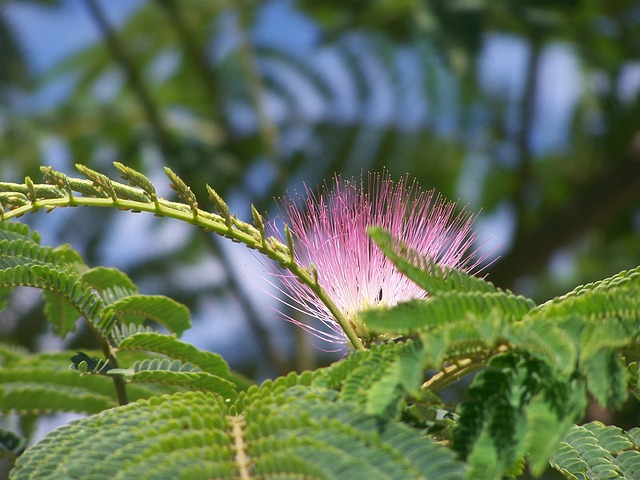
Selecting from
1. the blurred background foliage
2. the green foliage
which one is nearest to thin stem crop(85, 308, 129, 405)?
the green foliage

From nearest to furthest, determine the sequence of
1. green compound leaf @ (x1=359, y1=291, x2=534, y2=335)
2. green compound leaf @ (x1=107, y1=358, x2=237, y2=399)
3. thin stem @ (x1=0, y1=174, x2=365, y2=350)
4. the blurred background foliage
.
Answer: green compound leaf @ (x1=359, y1=291, x2=534, y2=335) < thin stem @ (x1=0, y1=174, x2=365, y2=350) < green compound leaf @ (x1=107, y1=358, x2=237, y2=399) < the blurred background foliage

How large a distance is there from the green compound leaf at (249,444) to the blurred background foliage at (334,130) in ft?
11.9

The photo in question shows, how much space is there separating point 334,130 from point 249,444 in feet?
14.8

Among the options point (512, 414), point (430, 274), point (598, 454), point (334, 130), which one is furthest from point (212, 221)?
point (334, 130)

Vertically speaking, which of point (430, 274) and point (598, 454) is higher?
point (430, 274)

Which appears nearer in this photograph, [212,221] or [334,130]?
[212,221]

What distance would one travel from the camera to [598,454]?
1394 millimetres

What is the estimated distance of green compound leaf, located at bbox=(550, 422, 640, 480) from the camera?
1385 millimetres

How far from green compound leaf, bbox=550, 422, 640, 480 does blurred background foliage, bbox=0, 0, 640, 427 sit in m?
3.36

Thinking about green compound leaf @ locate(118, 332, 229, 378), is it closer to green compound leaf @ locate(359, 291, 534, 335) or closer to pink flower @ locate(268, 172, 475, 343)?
pink flower @ locate(268, 172, 475, 343)

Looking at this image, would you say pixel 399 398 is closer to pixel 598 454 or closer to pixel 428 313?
pixel 428 313

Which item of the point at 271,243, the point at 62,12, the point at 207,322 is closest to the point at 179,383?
the point at 271,243

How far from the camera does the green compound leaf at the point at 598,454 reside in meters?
1.38

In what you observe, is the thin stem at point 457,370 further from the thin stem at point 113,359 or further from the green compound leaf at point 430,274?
the thin stem at point 113,359
